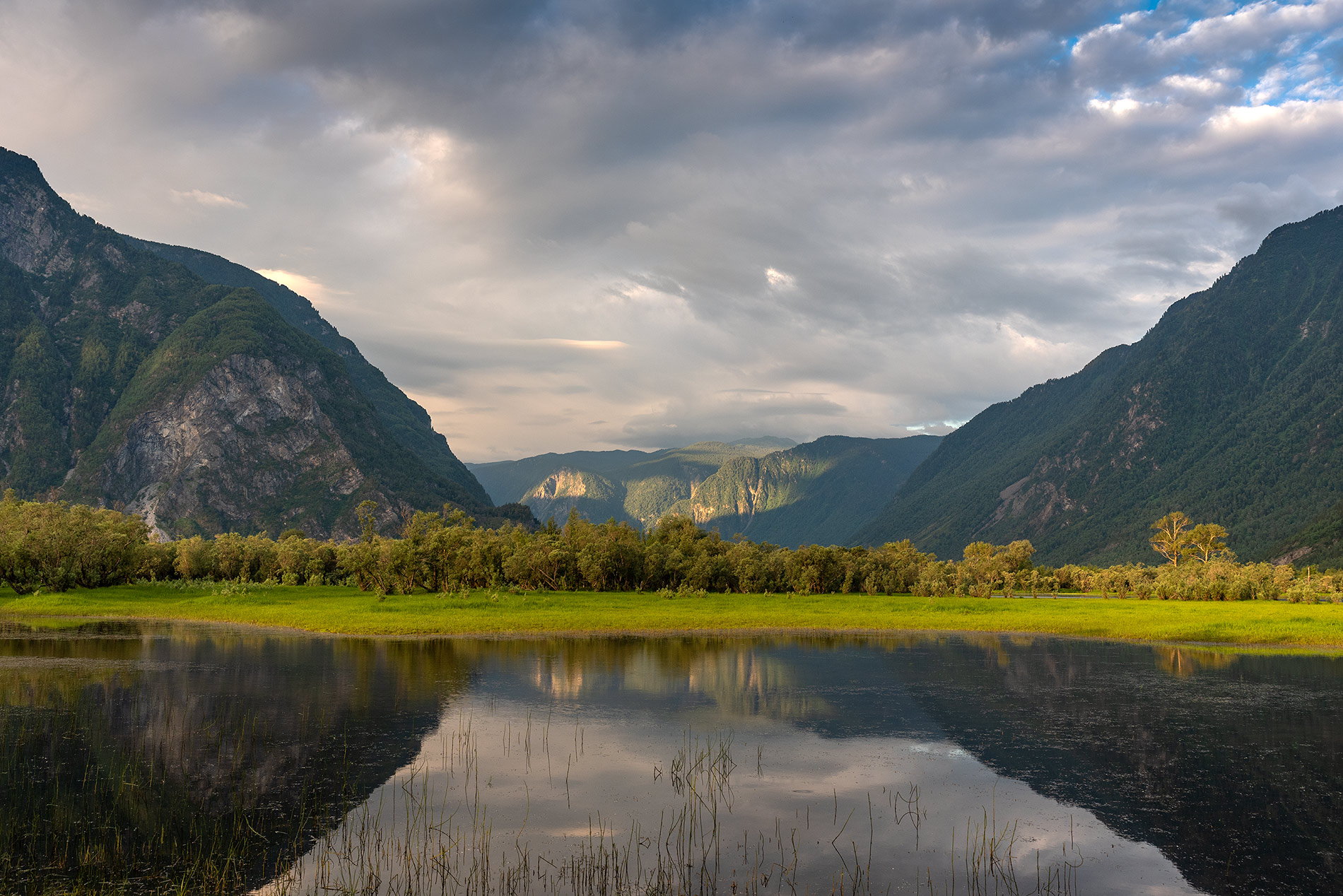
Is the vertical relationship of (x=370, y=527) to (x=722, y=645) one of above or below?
above

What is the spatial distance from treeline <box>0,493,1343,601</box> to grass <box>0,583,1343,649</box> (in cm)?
521

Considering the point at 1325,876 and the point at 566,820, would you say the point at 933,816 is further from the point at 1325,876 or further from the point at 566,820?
the point at 566,820

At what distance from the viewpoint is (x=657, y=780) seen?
25.2 m

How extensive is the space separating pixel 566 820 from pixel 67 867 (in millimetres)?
10850

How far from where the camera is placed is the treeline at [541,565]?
94.4 meters

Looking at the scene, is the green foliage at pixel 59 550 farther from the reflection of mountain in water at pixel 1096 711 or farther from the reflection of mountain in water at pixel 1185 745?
the reflection of mountain in water at pixel 1185 745

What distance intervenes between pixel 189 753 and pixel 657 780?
15.3 m

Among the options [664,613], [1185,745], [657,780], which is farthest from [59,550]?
[1185,745]

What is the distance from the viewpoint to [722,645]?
60219mm

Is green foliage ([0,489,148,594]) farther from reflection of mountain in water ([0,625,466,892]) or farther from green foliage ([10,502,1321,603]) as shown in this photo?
reflection of mountain in water ([0,625,466,892])

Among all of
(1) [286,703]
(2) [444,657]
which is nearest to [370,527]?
(2) [444,657]

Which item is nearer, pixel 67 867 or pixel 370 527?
pixel 67 867

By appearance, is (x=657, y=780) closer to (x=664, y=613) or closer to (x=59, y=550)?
(x=664, y=613)

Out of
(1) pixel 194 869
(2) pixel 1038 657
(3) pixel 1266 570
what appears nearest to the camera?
(1) pixel 194 869
